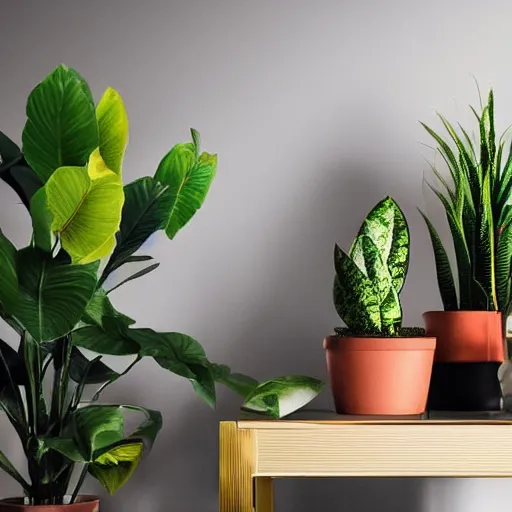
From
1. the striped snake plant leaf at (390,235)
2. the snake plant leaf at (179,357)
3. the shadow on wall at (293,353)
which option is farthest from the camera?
the shadow on wall at (293,353)

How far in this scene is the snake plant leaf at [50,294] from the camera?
1071 millimetres

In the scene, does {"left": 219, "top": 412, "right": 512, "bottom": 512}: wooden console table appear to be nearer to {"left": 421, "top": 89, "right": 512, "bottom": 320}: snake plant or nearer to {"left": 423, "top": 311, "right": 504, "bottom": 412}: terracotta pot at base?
{"left": 423, "top": 311, "right": 504, "bottom": 412}: terracotta pot at base

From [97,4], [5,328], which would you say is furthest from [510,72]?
[5,328]

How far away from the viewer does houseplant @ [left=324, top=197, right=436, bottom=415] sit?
48.8 inches

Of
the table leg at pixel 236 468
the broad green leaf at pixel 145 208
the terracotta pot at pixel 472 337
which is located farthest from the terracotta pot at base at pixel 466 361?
the broad green leaf at pixel 145 208

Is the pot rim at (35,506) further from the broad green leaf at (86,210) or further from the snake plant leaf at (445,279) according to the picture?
the snake plant leaf at (445,279)

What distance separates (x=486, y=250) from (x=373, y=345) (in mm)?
282

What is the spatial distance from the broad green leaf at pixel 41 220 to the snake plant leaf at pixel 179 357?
0.19 meters

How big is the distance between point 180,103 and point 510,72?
0.65 meters

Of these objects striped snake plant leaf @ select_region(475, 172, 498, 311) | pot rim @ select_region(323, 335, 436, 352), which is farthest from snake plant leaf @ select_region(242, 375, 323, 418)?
striped snake plant leaf @ select_region(475, 172, 498, 311)

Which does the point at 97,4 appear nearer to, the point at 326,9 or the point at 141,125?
the point at 141,125

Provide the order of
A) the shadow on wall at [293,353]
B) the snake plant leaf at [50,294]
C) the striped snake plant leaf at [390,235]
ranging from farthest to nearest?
the shadow on wall at [293,353]
the striped snake plant leaf at [390,235]
the snake plant leaf at [50,294]

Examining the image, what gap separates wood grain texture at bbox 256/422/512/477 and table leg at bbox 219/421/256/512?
0.01 metres

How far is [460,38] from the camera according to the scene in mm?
1609
